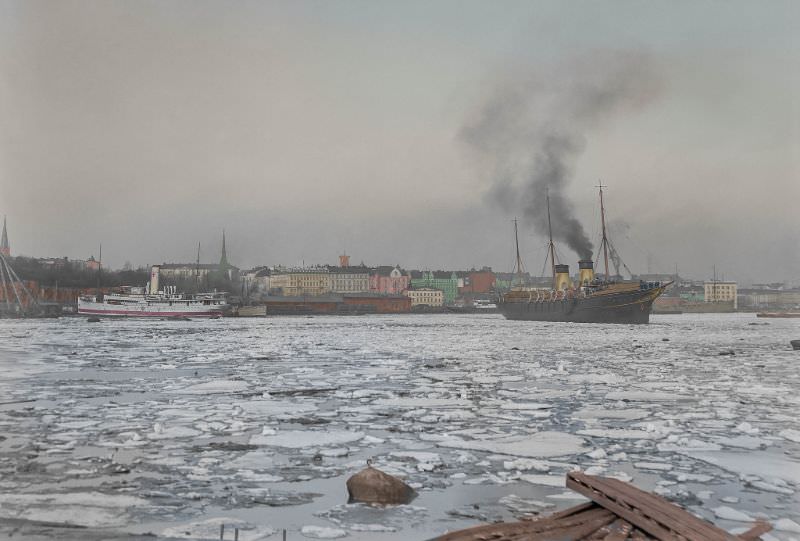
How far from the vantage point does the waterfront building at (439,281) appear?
10600cm

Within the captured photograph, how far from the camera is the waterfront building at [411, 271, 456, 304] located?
106000mm

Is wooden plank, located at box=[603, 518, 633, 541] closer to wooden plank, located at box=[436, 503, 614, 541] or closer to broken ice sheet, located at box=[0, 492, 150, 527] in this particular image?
wooden plank, located at box=[436, 503, 614, 541]

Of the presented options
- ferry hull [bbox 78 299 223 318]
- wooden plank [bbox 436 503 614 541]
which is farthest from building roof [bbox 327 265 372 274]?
wooden plank [bbox 436 503 614 541]

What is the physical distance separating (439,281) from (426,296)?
8.32 meters

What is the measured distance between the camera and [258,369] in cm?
1034

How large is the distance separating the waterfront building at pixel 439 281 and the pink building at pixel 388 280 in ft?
5.70

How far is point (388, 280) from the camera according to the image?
104m

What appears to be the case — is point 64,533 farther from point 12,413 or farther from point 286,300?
point 286,300

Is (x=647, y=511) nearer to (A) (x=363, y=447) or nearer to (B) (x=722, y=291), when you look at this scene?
(A) (x=363, y=447)

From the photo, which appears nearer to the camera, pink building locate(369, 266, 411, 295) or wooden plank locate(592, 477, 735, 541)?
wooden plank locate(592, 477, 735, 541)

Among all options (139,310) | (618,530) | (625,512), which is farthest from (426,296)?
(618,530)

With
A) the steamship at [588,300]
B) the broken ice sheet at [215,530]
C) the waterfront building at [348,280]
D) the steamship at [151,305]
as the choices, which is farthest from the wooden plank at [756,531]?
the waterfront building at [348,280]

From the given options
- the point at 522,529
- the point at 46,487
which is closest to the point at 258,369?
the point at 46,487

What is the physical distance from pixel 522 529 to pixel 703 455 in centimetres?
238
